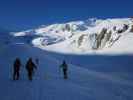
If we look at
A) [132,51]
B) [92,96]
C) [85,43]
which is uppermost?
[85,43]

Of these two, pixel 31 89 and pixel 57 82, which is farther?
pixel 57 82

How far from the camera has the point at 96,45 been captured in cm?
13712

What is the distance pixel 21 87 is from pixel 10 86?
848mm

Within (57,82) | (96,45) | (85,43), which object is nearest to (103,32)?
(96,45)

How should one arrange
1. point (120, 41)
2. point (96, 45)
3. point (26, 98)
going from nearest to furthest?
point (26, 98), point (120, 41), point (96, 45)

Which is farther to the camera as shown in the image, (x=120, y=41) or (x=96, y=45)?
(x=96, y=45)

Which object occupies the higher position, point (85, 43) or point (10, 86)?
point (85, 43)

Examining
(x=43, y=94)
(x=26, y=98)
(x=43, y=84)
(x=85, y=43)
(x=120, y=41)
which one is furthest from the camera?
(x=85, y=43)

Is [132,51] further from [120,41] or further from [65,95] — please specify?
[65,95]

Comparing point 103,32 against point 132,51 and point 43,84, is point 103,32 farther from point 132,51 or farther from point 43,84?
point 43,84

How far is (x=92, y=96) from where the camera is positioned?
16594 mm

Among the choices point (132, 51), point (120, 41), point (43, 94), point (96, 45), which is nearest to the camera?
point (43, 94)

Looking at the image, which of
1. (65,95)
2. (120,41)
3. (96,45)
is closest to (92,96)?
(65,95)

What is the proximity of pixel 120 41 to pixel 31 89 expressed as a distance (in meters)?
91.3
